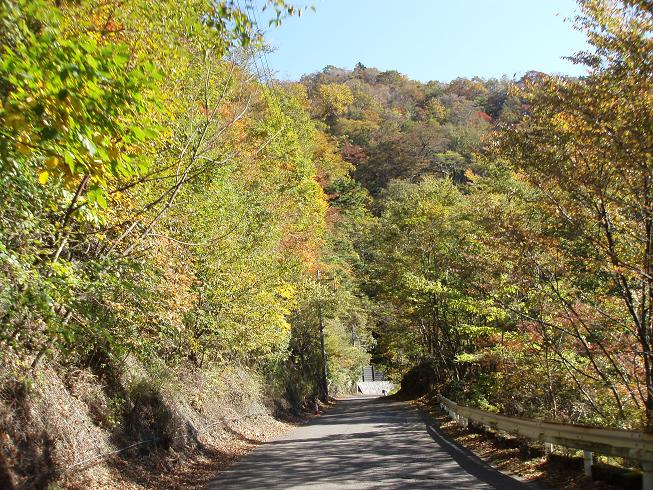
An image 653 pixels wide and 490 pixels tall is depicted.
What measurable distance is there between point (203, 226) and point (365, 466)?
20.1 feet

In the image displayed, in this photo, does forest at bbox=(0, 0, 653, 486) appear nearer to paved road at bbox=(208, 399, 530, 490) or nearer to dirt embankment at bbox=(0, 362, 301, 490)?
dirt embankment at bbox=(0, 362, 301, 490)

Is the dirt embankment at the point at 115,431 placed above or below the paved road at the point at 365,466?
above

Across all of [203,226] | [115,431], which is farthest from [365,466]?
[203,226]

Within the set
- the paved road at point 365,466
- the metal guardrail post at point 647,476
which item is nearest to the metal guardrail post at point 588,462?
the paved road at point 365,466

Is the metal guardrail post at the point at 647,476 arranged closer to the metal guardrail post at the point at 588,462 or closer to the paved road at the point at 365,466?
the metal guardrail post at the point at 588,462

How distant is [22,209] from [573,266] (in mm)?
9661

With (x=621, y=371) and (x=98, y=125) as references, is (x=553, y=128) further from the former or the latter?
(x=98, y=125)

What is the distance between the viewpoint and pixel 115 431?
9.03m

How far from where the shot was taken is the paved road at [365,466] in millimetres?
7844

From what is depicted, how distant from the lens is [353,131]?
71.6 metres

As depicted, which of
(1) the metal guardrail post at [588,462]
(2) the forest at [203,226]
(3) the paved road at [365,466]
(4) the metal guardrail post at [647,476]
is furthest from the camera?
(3) the paved road at [365,466]

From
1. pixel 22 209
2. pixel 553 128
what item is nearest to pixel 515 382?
pixel 553 128

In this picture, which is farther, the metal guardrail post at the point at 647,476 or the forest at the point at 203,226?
the metal guardrail post at the point at 647,476

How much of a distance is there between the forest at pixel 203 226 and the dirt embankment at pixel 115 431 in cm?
6
